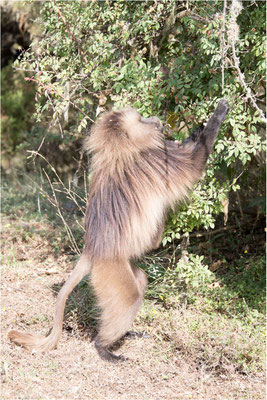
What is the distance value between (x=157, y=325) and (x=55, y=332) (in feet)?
3.47

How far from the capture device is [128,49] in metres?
Result: 5.04

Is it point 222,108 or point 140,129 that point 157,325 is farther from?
point 222,108

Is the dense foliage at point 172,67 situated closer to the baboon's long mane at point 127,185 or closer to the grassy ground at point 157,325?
the baboon's long mane at point 127,185

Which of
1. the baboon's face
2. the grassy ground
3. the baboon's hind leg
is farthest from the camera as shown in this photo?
A: the baboon's face

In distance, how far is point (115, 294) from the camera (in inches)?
158

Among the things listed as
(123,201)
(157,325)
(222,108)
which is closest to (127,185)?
(123,201)

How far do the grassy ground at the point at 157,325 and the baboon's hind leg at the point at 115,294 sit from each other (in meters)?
0.36

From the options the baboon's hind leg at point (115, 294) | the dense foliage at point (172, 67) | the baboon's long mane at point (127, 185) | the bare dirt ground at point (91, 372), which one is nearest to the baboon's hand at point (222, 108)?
the dense foliage at point (172, 67)

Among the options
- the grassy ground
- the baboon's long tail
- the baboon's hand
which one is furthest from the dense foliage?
the baboon's long tail

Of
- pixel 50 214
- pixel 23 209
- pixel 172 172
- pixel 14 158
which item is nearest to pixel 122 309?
pixel 172 172

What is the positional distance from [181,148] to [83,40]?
1.67 m

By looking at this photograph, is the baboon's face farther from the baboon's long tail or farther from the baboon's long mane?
the baboon's long tail

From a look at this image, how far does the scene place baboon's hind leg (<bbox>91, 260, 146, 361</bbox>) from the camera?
401cm

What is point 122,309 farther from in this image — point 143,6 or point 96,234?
point 143,6
